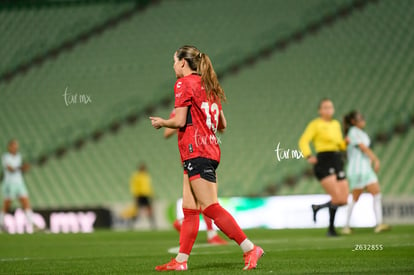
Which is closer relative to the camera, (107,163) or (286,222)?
(286,222)

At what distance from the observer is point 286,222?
15.2 metres

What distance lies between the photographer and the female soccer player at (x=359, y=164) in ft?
38.0

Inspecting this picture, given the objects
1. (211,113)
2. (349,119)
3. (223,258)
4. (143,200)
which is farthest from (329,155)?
(143,200)

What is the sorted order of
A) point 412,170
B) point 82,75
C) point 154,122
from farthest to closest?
point 82,75, point 412,170, point 154,122

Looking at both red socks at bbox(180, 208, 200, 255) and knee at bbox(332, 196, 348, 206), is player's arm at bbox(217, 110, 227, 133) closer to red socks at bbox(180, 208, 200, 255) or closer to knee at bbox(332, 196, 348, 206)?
red socks at bbox(180, 208, 200, 255)

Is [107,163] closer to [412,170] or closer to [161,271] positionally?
[412,170]

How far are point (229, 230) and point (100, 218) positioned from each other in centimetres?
1188

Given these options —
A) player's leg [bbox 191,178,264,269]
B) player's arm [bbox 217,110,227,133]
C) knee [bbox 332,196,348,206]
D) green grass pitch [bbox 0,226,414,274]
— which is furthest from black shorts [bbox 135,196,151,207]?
player's leg [bbox 191,178,264,269]

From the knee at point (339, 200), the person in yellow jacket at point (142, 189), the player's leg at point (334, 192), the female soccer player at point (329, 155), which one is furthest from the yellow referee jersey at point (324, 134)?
the person in yellow jacket at point (142, 189)

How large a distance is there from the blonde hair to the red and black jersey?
0.05m

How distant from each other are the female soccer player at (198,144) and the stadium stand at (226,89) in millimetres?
11553

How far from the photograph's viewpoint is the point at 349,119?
11586mm

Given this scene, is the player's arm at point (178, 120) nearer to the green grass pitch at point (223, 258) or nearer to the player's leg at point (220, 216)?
the player's leg at point (220, 216)

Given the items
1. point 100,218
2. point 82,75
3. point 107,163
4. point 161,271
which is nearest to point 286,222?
point 100,218
